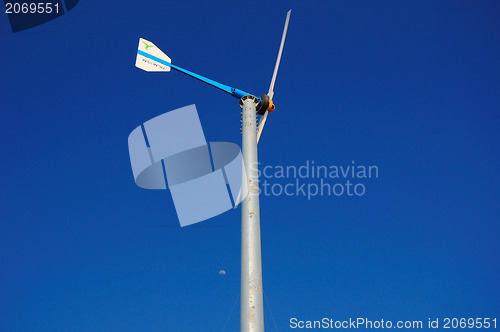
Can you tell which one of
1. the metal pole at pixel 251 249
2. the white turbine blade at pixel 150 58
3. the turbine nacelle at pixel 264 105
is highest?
the white turbine blade at pixel 150 58

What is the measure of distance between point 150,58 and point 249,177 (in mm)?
8210

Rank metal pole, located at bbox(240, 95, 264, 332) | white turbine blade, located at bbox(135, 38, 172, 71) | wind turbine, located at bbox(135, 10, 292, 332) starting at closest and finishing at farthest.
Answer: metal pole, located at bbox(240, 95, 264, 332)
wind turbine, located at bbox(135, 10, 292, 332)
white turbine blade, located at bbox(135, 38, 172, 71)

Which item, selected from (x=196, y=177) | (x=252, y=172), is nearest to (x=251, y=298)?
(x=252, y=172)

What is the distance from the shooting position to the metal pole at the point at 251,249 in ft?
39.3

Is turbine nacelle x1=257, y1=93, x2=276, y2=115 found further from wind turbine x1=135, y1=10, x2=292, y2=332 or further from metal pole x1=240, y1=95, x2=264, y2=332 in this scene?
metal pole x1=240, y1=95, x2=264, y2=332

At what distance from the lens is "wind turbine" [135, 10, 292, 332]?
12117 mm

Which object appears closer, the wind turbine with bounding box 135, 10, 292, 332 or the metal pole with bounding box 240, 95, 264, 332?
the metal pole with bounding box 240, 95, 264, 332

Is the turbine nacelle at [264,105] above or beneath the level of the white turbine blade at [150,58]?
beneath

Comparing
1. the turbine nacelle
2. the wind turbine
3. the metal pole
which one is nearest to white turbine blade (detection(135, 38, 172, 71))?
the wind turbine

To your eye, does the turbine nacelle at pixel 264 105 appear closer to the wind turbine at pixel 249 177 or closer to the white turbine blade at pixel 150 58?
the wind turbine at pixel 249 177

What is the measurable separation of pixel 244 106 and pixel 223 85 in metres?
2.48

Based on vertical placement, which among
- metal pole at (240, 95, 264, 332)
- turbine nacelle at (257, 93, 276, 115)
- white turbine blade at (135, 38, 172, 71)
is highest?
white turbine blade at (135, 38, 172, 71)

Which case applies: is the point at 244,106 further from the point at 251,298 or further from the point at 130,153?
the point at 251,298

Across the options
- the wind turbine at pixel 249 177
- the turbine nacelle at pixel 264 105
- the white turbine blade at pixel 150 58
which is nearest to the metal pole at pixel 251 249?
the wind turbine at pixel 249 177
